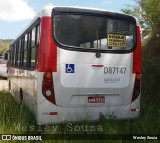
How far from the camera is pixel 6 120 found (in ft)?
23.9

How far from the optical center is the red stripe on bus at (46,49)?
6.96m

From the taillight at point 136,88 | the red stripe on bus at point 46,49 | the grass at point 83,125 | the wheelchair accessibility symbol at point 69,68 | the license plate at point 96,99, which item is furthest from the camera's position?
the taillight at point 136,88

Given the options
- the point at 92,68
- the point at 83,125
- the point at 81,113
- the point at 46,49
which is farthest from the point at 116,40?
the point at 83,125

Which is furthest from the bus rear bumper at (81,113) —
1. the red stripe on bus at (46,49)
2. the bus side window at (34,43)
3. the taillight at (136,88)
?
the bus side window at (34,43)

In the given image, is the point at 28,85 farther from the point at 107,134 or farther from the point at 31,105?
the point at 107,134

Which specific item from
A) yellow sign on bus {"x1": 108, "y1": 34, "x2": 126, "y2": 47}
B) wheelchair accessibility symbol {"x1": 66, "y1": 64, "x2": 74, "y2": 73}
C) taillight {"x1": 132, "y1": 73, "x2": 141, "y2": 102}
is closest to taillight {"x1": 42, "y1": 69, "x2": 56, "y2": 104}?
wheelchair accessibility symbol {"x1": 66, "y1": 64, "x2": 74, "y2": 73}

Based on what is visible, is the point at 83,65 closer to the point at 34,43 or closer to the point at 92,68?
the point at 92,68

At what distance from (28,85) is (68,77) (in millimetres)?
1597

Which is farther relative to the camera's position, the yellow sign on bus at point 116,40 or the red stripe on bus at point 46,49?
the yellow sign on bus at point 116,40

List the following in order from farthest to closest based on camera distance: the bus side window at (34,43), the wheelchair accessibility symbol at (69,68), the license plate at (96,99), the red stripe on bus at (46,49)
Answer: the bus side window at (34,43)
the license plate at (96,99)
the wheelchair accessibility symbol at (69,68)
the red stripe on bus at (46,49)

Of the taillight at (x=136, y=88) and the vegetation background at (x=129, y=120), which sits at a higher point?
the taillight at (x=136, y=88)

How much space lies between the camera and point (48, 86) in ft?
22.9

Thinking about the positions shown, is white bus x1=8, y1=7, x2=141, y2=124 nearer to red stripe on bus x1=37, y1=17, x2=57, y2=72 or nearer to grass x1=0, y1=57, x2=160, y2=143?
red stripe on bus x1=37, y1=17, x2=57, y2=72

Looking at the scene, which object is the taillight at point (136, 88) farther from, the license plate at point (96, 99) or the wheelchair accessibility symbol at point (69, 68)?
the wheelchair accessibility symbol at point (69, 68)
